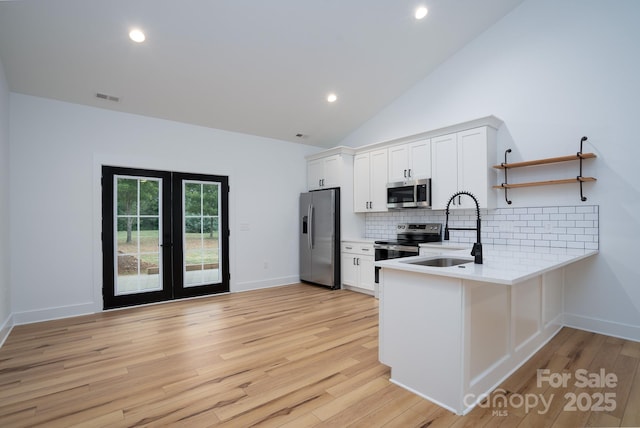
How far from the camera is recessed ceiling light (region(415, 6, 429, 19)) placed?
3530 mm

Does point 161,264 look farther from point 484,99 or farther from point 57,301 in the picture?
point 484,99

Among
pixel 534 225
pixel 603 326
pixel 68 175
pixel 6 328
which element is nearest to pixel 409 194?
pixel 534 225

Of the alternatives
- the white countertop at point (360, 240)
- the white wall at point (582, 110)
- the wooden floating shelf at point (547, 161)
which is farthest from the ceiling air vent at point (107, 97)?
the wooden floating shelf at point (547, 161)

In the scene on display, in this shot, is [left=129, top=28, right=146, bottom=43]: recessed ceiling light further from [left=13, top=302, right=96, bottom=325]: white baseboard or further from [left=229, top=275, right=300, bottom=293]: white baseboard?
[left=229, top=275, right=300, bottom=293]: white baseboard

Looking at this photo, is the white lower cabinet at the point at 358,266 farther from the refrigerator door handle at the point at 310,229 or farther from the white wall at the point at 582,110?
the white wall at the point at 582,110

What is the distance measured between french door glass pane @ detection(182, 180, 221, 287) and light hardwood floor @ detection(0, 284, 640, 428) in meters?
1.07

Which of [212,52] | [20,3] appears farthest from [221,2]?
[20,3]

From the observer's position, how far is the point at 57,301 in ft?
12.5

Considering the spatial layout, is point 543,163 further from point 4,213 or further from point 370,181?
point 4,213

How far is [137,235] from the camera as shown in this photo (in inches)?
171

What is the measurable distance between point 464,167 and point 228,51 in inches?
125

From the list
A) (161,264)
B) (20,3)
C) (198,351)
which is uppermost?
(20,3)

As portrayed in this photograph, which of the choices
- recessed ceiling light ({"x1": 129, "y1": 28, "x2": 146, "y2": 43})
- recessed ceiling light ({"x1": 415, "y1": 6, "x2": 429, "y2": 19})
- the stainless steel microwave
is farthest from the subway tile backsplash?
recessed ceiling light ({"x1": 129, "y1": 28, "x2": 146, "y2": 43})

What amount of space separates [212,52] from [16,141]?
2.48 meters
